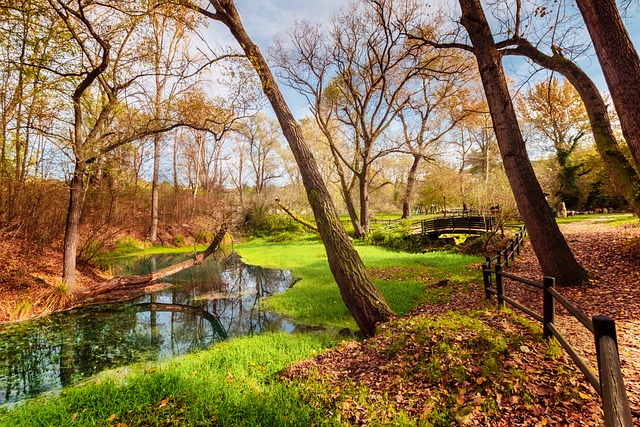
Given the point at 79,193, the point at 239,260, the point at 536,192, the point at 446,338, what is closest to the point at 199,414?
the point at 446,338

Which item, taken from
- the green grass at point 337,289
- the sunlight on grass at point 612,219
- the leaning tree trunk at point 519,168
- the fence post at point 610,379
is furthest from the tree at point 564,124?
the fence post at point 610,379

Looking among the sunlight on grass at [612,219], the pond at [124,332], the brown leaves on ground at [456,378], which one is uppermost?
the sunlight on grass at [612,219]

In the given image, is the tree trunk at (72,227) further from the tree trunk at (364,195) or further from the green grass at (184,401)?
the tree trunk at (364,195)

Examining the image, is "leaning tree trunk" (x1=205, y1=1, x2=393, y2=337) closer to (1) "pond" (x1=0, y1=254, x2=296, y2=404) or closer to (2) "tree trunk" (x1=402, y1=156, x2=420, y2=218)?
(1) "pond" (x1=0, y1=254, x2=296, y2=404)

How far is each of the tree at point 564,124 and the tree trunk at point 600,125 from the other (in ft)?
80.5

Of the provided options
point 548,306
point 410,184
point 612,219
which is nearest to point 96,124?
point 548,306

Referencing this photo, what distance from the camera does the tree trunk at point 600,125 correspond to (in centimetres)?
579

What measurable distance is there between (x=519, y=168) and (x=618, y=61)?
2.38 metres


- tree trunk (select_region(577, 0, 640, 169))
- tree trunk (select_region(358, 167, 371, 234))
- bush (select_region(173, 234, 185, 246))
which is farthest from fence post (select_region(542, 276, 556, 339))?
bush (select_region(173, 234, 185, 246))

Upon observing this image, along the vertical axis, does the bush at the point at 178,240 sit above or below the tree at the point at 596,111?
below

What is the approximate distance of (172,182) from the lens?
30.5 metres

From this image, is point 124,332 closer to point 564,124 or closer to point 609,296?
point 609,296

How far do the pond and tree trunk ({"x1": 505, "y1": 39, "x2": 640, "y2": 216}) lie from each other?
7.89 m

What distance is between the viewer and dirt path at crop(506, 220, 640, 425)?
11.5 ft
